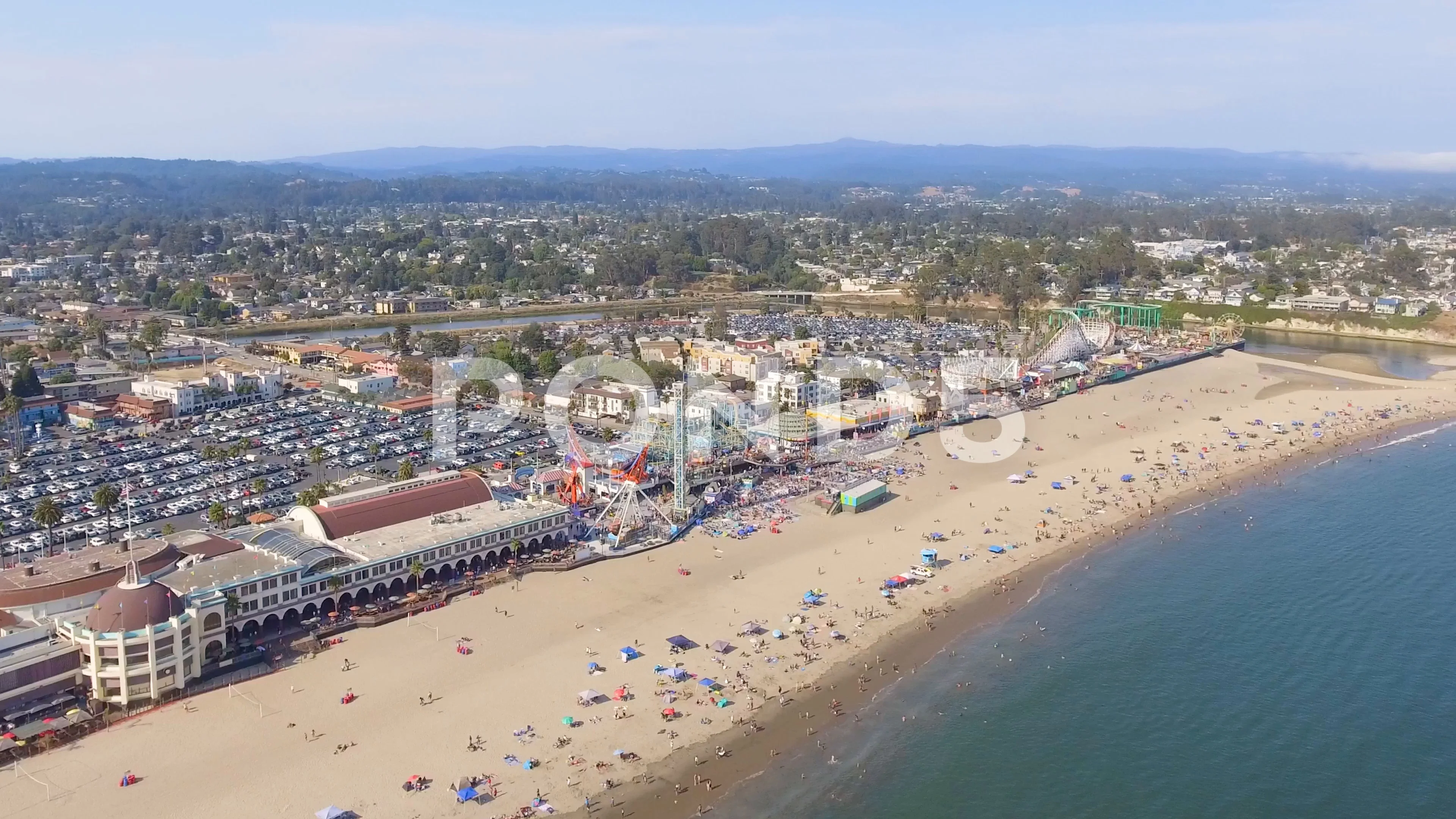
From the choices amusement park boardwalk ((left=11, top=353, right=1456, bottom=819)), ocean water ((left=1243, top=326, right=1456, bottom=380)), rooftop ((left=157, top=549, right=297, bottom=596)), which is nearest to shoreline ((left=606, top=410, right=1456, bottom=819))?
amusement park boardwalk ((left=11, top=353, right=1456, bottom=819))

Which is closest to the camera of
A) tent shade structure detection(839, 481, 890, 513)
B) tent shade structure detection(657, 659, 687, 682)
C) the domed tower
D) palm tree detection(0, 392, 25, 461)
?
the domed tower

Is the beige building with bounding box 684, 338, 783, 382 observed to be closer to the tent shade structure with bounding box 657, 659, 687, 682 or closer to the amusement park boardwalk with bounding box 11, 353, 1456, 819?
the amusement park boardwalk with bounding box 11, 353, 1456, 819

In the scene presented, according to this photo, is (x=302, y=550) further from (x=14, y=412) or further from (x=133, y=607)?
(x=14, y=412)

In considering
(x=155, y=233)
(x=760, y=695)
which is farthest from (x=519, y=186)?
(x=760, y=695)

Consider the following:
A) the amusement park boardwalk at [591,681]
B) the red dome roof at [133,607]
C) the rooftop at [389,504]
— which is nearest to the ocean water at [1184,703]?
the amusement park boardwalk at [591,681]

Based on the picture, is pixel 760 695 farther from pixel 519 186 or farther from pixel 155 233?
pixel 519 186

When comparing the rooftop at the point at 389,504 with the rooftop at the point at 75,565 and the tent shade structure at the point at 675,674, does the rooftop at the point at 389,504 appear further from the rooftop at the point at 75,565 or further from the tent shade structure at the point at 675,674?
the tent shade structure at the point at 675,674

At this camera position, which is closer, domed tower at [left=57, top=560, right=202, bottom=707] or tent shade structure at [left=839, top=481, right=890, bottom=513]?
→ domed tower at [left=57, top=560, right=202, bottom=707]
